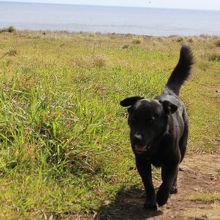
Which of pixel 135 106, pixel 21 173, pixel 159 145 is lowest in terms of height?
pixel 21 173

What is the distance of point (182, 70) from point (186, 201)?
228 cm

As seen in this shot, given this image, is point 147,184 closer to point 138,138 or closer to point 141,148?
point 141,148

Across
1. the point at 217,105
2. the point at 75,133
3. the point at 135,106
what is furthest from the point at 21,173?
the point at 217,105

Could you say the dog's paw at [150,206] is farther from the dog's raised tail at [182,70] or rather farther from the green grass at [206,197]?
the dog's raised tail at [182,70]

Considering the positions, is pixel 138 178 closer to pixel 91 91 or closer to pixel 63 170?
pixel 63 170

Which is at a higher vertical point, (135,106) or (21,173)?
(135,106)

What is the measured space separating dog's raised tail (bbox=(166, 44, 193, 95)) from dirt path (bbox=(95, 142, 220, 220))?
118 centimetres

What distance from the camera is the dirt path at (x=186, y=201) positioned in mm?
4809

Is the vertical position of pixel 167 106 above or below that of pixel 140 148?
above

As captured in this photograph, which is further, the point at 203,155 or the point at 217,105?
the point at 217,105

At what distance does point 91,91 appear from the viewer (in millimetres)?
8398

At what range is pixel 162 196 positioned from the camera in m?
4.86

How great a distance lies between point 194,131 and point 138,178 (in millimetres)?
3000

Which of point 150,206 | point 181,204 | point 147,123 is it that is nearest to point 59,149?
point 150,206
